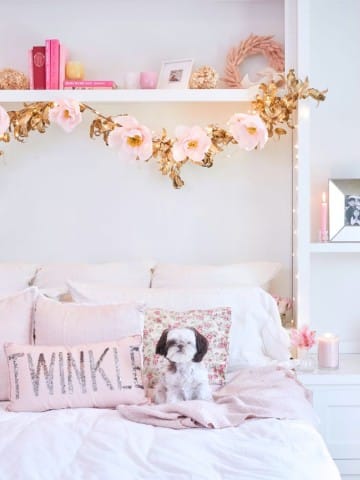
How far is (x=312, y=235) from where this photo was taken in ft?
11.4

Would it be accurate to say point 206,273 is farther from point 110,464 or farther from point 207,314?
point 110,464

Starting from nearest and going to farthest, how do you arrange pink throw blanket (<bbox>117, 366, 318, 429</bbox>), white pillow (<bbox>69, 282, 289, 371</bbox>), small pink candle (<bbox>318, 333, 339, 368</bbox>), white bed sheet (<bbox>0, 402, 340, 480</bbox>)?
white bed sheet (<bbox>0, 402, 340, 480</bbox>) → pink throw blanket (<bbox>117, 366, 318, 429</bbox>) → white pillow (<bbox>69, 282, 289, 371</bbox>) → small pink candle (<bbox>318, 333, 339, 368</bbox>)

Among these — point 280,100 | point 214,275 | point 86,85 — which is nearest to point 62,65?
point 86,85

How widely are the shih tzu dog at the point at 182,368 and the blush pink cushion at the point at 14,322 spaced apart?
0.53 metres

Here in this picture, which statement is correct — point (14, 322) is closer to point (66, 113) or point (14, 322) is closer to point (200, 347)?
point (200, 347)

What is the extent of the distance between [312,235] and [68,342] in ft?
4.47

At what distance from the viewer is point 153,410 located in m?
2.33

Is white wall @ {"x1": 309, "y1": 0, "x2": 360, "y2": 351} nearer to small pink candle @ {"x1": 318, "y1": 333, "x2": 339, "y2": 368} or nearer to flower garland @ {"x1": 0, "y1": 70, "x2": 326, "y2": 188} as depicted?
flower garland @ {"x1": 0, "y1": 70, "x2": 326, "y2": 188}

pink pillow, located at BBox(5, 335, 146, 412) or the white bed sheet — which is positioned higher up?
pink pillow, located at BBox(5, 335, 146, 412)

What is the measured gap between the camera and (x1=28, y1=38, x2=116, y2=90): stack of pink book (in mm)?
3295

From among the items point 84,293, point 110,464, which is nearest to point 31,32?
point 84,293

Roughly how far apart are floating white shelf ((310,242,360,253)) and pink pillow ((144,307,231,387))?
0.57 meters

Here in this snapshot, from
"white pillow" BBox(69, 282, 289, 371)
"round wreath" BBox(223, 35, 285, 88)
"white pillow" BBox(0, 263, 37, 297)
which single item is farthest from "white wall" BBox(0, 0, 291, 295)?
"white pillow" BBox(69, 282, 289, 371)

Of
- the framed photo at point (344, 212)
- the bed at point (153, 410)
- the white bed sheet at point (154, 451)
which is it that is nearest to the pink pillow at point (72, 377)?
the bed at point (153, 410)
